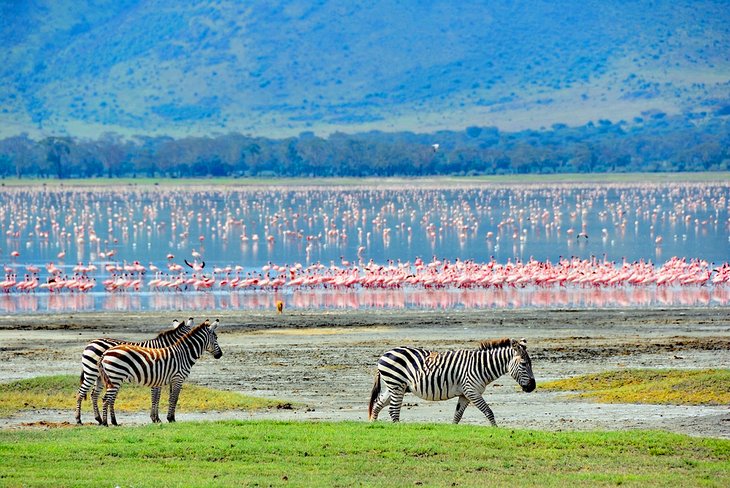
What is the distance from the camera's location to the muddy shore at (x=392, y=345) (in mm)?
17938

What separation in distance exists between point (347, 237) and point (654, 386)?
4899 cm

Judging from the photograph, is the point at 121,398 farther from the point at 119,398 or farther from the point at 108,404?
the point at 108,404

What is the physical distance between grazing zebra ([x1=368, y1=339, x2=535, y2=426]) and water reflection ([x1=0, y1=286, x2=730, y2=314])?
694 inches

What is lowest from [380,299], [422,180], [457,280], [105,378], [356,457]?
[422,180]

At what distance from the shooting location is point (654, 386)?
1947 cm

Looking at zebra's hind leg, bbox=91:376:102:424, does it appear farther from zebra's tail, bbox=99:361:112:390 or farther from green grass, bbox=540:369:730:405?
green grass, bbox=540:369:730:405

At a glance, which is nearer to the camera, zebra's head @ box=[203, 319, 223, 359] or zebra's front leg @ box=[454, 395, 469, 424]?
zebra's front leg @ box=[454, 395, 469, 424]

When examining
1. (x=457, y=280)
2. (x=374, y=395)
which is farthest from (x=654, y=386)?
(x=457, y=280)

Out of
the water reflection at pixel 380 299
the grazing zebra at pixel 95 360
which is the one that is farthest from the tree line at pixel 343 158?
the grazing zebra at pixel 95 360

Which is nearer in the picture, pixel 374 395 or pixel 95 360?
pixel 374 395

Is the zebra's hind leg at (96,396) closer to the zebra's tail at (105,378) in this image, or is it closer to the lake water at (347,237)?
the zebra's tail at (105,378)

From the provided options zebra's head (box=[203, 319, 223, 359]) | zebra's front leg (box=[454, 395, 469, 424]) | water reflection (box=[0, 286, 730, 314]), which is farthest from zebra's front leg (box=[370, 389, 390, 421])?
water reflection (box=[0, 286, 730, 314])

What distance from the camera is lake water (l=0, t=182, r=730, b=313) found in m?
37.5

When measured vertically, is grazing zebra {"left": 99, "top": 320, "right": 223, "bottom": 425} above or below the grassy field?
above
